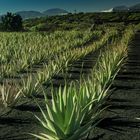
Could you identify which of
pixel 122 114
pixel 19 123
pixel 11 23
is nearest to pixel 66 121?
pixel 19 123

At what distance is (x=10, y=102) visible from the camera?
→ 355 inches

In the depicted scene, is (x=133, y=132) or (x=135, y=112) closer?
(x=133, y=132)

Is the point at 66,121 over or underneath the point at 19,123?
over

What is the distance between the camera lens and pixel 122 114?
27.7 ft

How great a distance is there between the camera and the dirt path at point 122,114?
274 inches

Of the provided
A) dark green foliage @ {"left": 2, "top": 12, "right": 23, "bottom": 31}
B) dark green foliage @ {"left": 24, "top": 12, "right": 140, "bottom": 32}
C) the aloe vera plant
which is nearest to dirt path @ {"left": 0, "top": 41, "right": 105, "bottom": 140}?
the aloe vera plant

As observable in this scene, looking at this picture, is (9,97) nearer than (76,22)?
Yes

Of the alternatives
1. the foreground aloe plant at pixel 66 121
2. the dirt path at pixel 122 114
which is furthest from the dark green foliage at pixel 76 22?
the foreground aloe plant at pixel 66 121

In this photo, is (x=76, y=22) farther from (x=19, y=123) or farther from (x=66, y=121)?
(x=66, y=121)

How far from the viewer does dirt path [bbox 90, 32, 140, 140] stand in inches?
274

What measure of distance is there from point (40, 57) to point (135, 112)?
34.2ft

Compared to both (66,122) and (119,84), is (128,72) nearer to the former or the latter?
(119,84)

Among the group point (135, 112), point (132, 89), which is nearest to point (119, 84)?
point (132, 89)

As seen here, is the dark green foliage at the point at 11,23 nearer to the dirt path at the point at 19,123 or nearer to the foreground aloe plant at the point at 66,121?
the dirt path at the point at 19,123
